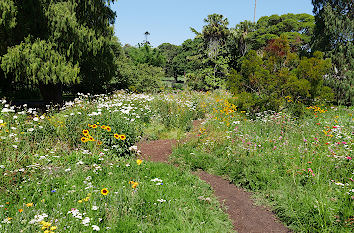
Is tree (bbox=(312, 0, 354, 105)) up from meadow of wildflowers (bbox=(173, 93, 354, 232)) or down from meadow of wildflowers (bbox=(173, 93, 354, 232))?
up

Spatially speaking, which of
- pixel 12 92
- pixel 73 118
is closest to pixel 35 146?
pixel 73 118

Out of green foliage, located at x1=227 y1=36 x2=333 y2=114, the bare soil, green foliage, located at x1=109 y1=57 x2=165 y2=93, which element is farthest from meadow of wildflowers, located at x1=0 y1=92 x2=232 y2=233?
green foliage, located at x1=109 y1=57 x2=165 y2=93

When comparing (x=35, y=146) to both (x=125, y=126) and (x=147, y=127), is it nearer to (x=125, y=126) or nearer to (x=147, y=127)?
(x=125, y=126)

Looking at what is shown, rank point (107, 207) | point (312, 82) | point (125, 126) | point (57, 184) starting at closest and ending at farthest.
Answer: point (107, 207) → point (57, 184) → point (125, 126) → point (312, 82)

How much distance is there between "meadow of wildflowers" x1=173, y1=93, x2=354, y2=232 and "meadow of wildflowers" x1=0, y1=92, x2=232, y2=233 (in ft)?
3.02

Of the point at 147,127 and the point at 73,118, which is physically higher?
the point at 73,118

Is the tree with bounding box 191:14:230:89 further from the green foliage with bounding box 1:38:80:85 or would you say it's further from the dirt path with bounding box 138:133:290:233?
the dirt path with bounding box 138:133:290:233

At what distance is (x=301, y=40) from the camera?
30.2 meters

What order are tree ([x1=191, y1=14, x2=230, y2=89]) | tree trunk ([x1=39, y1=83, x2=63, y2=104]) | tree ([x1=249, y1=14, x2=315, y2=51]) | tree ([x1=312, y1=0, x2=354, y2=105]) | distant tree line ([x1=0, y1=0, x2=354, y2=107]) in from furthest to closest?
tree ([x1=249, y1=14, x2=315, y2=51]), tree ([x1=191, y1=14, x2=230, y2=89]), tree ([x1=312, y1=0, x2=354, y2=105]), tree trunk ([x1=39, y1=83, x2=63, y2=104]), distant tree line ([x1=0, y1=0, x2=354, y2=107])

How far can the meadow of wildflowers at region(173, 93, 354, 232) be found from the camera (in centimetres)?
318

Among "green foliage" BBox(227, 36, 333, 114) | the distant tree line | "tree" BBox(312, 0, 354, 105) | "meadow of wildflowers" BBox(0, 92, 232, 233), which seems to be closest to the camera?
"meadow of wildflowers" BBox(0, 92, 232, 233)

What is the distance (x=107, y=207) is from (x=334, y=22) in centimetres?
1704

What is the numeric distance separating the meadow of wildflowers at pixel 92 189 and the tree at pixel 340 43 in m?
13.8

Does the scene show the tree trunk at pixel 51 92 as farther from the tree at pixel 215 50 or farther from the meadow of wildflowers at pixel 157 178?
the tree at pixel 215 50
